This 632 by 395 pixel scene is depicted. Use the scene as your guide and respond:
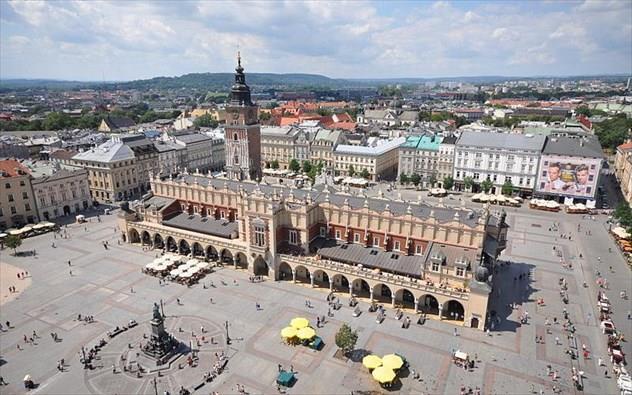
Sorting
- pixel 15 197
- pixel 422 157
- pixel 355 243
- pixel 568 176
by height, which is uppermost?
pixel 422 157

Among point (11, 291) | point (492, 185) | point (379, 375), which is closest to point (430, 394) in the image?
point (379, 375)

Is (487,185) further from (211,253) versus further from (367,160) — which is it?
(211,253)

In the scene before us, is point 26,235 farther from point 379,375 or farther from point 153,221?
point 379,375

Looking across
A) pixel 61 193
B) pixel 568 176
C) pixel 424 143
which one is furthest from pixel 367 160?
pixel 61 193

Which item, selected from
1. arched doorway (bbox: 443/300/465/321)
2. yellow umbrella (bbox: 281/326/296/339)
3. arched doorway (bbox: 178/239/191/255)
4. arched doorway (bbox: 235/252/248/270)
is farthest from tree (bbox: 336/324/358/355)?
arched doorway (bbox: 178/239/191/255)

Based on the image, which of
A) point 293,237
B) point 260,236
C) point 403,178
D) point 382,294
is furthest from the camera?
point 403,178

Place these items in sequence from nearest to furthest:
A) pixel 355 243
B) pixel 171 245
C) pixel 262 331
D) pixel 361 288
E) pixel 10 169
Answer: pixel 262 331, pixel 361 288, pixel 355 243, pixel 171 245, pixel 10 169
